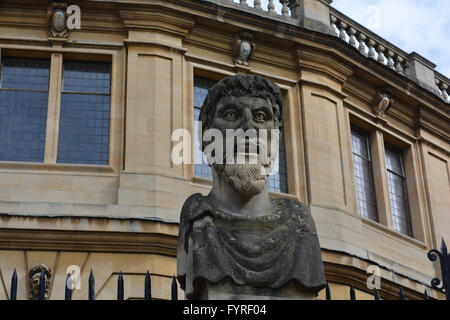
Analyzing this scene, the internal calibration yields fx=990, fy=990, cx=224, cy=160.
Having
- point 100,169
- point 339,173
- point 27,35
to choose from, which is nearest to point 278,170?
point 339,173

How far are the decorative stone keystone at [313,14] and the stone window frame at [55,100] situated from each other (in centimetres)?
494

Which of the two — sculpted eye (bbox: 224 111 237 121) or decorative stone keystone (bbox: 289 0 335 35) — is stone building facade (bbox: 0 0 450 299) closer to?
decorative stone keystone (bbox: 289 0 335 35)

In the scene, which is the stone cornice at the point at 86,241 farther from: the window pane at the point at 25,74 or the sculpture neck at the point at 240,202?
the sculpture neck at the point at 240,202

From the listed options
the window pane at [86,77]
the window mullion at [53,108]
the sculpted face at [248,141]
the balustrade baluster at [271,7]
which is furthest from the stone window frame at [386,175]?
the sculpted face at [248,141]

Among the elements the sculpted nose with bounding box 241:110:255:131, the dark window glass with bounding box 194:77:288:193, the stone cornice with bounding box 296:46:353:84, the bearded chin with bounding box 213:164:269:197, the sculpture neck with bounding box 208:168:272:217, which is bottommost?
the sculpture neck with bounding box 208:168:272:217

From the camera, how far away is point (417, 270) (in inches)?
943

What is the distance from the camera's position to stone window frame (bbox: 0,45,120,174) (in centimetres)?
2019

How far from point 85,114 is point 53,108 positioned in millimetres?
709

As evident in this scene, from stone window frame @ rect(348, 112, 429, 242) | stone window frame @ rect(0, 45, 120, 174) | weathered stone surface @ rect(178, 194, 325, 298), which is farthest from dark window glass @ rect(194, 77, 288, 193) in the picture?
weathered stone surface @ rect(178, 194, 325, 298)

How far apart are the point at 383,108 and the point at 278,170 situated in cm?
404

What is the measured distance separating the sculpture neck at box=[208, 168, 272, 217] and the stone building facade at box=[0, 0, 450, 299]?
37.9 feet

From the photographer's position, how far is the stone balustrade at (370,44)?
974 inches
